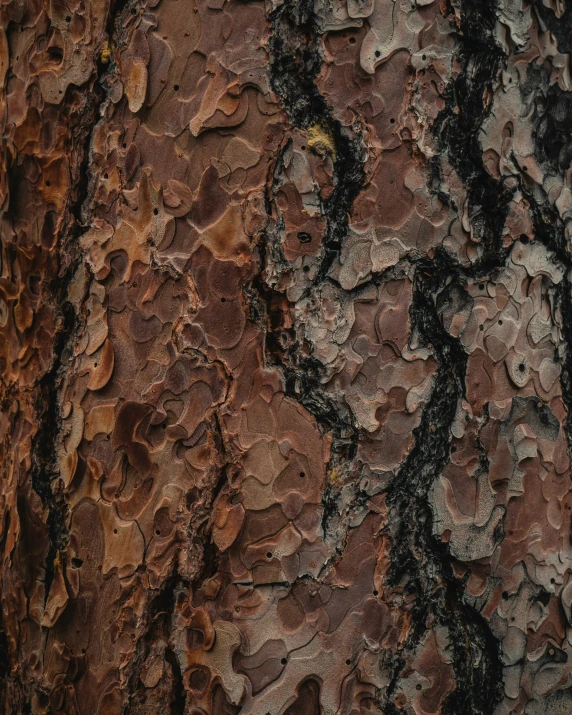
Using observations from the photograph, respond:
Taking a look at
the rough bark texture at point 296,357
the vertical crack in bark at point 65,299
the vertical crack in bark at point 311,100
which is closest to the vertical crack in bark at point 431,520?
the rough bark texture at point 296,357

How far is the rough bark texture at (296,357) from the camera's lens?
0.85 meters

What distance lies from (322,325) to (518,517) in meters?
0.35

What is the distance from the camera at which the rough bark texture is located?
85 centimetres

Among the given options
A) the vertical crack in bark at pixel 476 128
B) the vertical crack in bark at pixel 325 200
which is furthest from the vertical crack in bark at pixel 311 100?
the vertical crack in bark at pixel 476 128

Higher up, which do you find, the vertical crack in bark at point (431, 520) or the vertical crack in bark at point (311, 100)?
the vertical crack in bark at point (311, 100)

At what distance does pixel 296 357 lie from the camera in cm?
86

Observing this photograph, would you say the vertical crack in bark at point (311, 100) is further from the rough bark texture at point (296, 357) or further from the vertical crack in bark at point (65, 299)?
the vertical crack in bark at point (65, 299)

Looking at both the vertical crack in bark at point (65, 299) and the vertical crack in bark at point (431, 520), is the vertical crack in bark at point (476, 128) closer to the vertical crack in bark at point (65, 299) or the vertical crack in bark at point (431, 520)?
the vertical crack in bark at point (431, 520)

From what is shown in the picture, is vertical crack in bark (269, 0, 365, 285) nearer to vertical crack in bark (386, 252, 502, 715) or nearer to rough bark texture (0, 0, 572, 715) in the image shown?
rough bark texture (0, 0, 572, 715)

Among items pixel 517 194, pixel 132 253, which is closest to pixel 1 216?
pixel 132 253

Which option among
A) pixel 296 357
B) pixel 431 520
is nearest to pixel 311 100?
pixel 296 357

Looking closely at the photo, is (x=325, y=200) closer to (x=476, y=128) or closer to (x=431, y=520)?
(x=476, y=128)

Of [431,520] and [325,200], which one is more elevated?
[325,200]

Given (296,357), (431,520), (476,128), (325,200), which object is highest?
(476,128)
